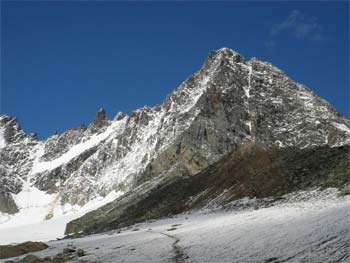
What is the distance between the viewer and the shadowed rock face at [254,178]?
39406mm

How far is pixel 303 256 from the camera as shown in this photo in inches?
754

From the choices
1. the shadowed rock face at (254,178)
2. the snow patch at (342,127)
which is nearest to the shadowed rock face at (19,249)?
the shadowed rock face at (254,178)

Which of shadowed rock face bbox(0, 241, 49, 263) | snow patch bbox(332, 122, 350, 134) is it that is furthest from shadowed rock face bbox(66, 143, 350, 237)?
snow patch bbox(332, 122, 350, 134)

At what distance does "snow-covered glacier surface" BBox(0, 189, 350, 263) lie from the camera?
1995cm

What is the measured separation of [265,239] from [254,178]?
80.4 feet

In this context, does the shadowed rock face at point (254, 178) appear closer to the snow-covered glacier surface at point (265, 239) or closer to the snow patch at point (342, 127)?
the snow-covered glacier surface at point (265, 239)

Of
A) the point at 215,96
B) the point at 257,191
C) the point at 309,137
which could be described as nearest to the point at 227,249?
the point at 257,191

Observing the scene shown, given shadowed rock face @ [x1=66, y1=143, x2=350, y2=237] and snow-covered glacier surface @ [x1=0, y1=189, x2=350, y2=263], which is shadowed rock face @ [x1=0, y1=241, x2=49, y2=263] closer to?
snow-covered glacier surface @ [x1=0, y1=189, x2=350, y2=263]

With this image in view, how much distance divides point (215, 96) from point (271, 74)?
23984 mm

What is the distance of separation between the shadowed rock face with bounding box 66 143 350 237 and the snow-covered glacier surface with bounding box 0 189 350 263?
14.1 ft

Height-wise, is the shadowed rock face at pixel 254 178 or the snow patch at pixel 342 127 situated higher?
the snow patch at pixel 342 127

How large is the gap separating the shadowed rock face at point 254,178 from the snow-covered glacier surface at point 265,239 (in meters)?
4.30

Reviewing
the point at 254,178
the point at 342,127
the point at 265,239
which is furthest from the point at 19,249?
the point at 342,127

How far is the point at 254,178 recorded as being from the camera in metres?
47.8
